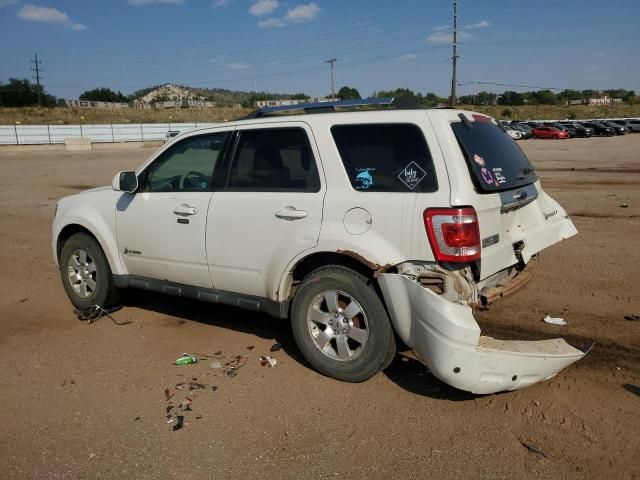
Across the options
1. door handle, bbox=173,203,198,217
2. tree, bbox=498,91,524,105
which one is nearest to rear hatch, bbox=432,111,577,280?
door handle, bbox=173,203,198,217

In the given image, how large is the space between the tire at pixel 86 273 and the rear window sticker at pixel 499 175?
375 centimetres

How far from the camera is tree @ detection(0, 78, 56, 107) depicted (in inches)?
3647

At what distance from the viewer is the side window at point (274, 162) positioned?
13.9 feet

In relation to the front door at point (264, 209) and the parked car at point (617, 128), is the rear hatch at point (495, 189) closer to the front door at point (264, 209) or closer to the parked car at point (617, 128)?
the front door at point (264, 209)

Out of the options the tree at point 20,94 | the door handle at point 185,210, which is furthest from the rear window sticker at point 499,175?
the tree at point 20,94

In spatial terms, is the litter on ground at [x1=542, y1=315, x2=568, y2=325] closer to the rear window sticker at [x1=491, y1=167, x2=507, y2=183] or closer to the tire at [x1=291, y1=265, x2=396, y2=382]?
the rear window sticker at [x1=491, y1=167, x2=507, y2=183]

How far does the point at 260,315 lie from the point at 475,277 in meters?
2.60

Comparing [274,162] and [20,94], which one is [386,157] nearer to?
[274,162]

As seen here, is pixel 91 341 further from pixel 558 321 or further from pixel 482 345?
pixel 558 321

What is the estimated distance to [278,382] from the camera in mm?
4184

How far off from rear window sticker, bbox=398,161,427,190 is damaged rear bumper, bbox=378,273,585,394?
0.62m

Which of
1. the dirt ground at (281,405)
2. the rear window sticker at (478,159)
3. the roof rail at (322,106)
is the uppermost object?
the roof rail at (322,106)

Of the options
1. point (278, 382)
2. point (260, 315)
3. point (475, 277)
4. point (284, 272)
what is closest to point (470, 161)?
point (475, 277)

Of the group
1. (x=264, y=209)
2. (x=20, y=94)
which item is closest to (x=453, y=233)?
(x=264, y=209)
